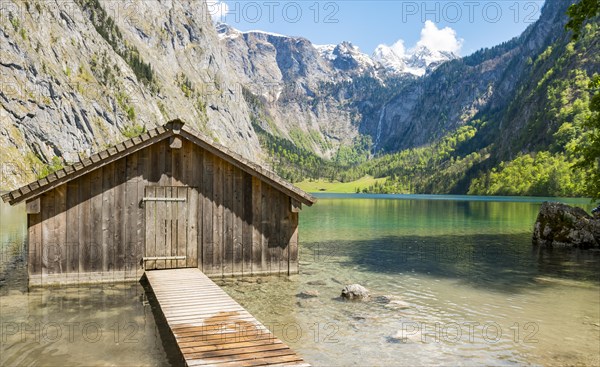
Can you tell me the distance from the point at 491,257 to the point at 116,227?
2093cm

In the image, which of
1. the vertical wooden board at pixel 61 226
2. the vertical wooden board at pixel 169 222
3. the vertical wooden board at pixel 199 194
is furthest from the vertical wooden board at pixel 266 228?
the vertical wooden board at pixel 61 226

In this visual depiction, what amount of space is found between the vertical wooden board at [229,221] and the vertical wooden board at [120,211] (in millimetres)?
3615

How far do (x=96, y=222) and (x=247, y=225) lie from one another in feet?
17.7

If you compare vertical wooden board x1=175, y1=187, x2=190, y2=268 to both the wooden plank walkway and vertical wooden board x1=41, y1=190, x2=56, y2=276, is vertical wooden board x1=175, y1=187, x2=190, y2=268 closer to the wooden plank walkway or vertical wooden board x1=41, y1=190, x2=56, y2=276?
the wooden plank walkway

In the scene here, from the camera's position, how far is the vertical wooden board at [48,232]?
51.9 feet

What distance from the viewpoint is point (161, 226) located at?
1739 cm

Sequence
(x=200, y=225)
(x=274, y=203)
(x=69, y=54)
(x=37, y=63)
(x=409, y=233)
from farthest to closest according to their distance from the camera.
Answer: (x=69, y=54) → (x=37, y=63) → (x=409, y=233) → (x=274, y=203) → (x=200, y=225)

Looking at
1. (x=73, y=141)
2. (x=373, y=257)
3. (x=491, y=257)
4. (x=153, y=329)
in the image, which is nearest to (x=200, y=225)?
(x=153, y=329)

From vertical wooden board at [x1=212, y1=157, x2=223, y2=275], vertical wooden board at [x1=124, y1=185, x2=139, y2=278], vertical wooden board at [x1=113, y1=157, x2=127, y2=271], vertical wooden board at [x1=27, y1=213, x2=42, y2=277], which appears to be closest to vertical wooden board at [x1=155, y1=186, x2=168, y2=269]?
vertical wooden board at [x1=124, y1=185, x2=139, y2=278]

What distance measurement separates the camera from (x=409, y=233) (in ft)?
137

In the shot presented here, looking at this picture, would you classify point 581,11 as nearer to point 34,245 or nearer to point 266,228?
point 266,228

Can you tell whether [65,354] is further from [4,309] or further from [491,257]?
[491,257]

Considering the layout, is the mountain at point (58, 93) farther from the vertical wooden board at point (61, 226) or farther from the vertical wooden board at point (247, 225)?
the vertical wooden board at point (247, 225)

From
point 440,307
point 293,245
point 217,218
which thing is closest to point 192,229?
point 217,218
